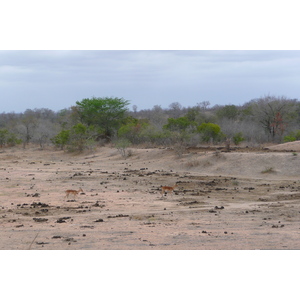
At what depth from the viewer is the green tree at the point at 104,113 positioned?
39562 mm

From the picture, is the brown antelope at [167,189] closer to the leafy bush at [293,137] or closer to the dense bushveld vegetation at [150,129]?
the dense bushveld vegetation at [150,129]

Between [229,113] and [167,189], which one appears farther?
[229,113]

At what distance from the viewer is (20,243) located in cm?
773

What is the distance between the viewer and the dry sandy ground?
311 inches

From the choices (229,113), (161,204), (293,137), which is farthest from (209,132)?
(161,204)

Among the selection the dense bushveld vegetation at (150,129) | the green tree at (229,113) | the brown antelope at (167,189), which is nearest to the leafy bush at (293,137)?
the dense bushveld vegetation at (150,129)

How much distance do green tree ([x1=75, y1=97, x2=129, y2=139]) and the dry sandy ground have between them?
1558cm

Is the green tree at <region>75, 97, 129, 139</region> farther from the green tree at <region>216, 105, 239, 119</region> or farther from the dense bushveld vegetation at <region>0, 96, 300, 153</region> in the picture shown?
the green tree at <region>216, 105, 239, 119</region>

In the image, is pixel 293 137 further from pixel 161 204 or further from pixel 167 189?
pixel 161 204

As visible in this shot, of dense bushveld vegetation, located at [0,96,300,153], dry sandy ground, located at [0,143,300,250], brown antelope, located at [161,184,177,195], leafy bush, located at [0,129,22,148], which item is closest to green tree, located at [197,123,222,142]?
dense bushveld vegetation, located at [0,96,300,153]

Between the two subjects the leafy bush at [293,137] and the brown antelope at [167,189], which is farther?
the leafy bush at [293,137]

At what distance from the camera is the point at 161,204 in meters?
12.2

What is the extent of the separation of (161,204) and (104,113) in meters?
28.5

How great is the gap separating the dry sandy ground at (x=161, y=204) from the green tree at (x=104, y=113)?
613 inches
